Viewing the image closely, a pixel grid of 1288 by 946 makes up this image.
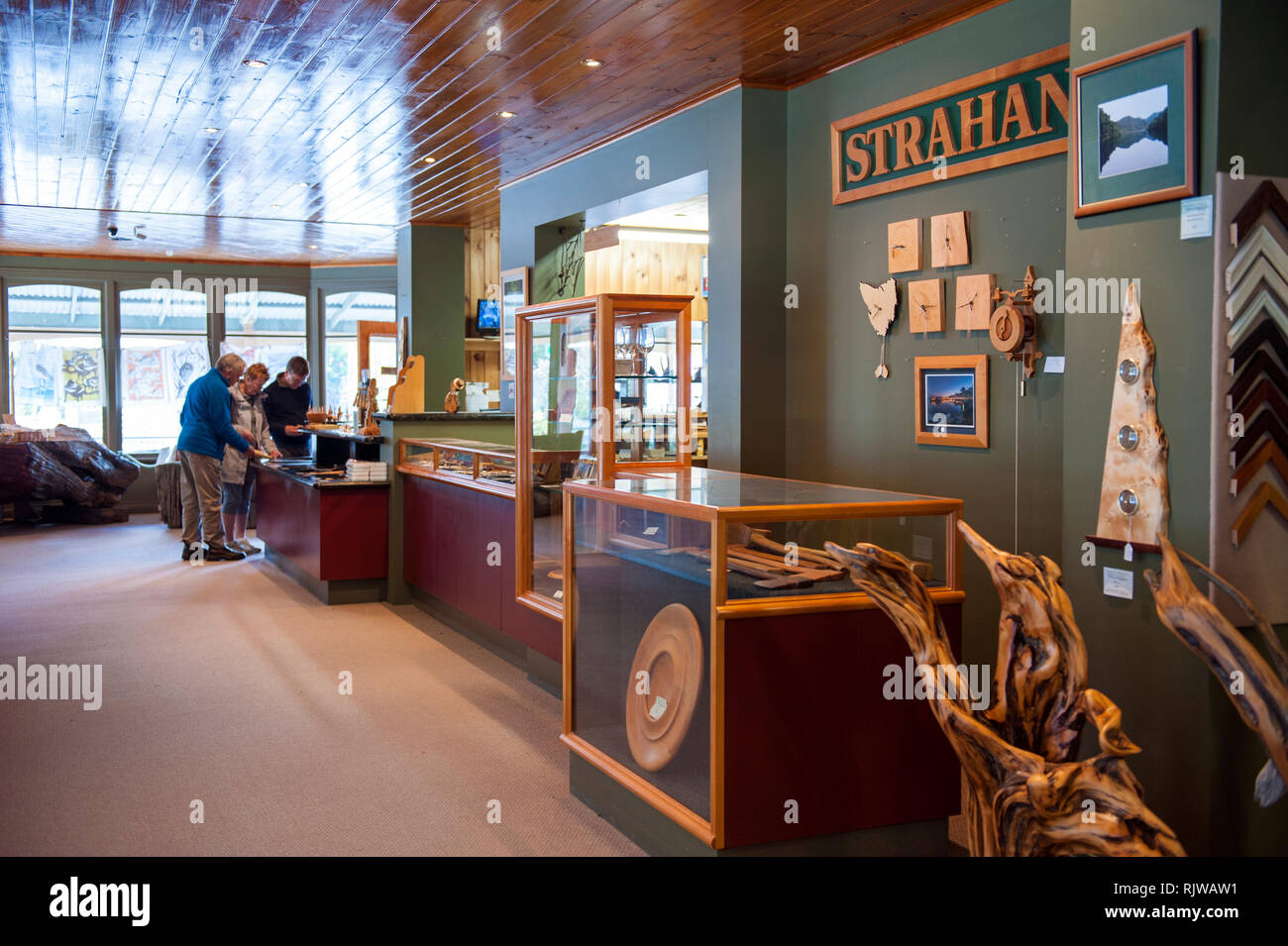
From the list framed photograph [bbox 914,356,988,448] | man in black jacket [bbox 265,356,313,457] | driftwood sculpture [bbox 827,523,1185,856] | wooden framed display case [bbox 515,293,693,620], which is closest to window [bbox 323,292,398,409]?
man in black jacket [bbox 265,356,313,457]

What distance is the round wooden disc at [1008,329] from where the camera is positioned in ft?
14.2

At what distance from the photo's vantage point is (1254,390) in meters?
3.00

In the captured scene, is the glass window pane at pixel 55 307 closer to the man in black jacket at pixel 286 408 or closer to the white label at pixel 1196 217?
the man in black jacket at pixel 286 408

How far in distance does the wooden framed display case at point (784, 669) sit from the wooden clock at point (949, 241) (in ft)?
6.04

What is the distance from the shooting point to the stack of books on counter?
7730mm

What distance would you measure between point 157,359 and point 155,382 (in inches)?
11.5

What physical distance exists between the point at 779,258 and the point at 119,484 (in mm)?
9355

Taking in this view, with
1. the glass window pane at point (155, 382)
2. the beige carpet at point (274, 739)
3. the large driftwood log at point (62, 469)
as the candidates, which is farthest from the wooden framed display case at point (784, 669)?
the glass window pane at point (155, 382)

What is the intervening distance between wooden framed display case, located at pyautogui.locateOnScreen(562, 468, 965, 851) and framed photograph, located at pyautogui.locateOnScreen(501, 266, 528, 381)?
5657 mm

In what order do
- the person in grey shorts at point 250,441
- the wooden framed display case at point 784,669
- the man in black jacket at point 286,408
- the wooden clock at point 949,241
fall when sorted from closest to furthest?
1. the wooden framed display case at point 784,669
2. the wooden clock at point 949,241
3. the person in grey shorts at point 250,441
4. the man in black jacket at point 286,408

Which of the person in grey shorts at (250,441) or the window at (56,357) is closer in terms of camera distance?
the person in grey shorts at (250,441)

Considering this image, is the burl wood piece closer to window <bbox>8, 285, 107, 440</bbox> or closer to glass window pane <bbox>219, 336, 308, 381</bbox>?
glass window pane <bbox>219, 336, 308, 381</bbox>

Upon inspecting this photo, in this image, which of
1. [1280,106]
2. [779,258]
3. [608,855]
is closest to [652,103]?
[779,258]

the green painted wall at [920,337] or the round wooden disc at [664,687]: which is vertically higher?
the green painted wall at [920,337]
